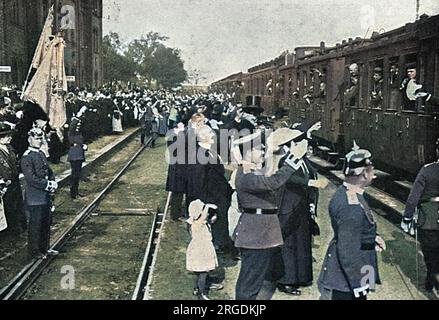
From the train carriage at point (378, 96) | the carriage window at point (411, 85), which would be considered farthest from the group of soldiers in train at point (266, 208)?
the carriage window at point (411, 85)

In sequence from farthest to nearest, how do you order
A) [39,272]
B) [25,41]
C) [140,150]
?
[25,41] → [140,150] → [39,272]

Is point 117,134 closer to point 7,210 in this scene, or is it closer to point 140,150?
point 140,150

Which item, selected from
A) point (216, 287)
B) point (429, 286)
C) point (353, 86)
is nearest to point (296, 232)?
point (216, 287)

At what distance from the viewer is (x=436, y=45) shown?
298 inches

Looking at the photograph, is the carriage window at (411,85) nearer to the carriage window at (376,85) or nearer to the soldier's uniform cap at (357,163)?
the carriage window at (376,85)

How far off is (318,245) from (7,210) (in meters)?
4.19

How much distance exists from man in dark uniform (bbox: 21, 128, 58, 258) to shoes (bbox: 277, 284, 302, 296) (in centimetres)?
279

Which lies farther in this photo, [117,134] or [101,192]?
[117,134]

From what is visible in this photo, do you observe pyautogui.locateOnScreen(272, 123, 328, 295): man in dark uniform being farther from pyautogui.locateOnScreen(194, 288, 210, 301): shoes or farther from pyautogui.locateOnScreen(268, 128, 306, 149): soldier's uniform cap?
pyautogui.locateOnScreen(194, 288, 210, 301): shoes

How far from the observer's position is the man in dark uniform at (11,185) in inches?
287

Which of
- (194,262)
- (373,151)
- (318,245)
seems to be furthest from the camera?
(373,151)

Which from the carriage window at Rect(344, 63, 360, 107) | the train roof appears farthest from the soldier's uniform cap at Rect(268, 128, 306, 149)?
the carriage window at Rect(344, 63, 360, 107)

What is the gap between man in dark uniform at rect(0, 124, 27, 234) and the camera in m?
7.30
